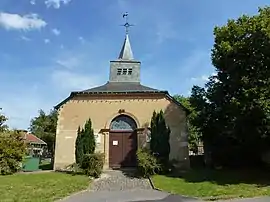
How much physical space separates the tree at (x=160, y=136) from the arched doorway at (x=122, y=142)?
1.91 meters

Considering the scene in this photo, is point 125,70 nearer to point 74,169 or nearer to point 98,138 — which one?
point 98,138

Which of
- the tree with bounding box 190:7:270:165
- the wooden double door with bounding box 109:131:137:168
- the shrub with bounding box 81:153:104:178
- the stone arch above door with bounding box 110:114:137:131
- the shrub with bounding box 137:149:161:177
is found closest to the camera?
the tree with bounding box 190:7:270:165

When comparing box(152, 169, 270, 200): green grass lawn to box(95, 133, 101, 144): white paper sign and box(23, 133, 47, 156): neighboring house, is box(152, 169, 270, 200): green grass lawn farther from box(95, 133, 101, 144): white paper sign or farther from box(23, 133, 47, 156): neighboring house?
box(23, 133, 47, 156): neighboring house

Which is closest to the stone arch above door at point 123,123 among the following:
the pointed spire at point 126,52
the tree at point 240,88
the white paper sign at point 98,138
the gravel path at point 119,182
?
the white paper sign at point 98,138

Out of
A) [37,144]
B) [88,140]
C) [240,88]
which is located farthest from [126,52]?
[37,144]

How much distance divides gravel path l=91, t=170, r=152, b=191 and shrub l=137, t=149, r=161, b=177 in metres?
0.71

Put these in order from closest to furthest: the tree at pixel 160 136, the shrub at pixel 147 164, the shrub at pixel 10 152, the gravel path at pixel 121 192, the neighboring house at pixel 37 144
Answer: the gravel path at pixel 121 192 → the shrub at pixel 147 164 → the shrub at pixel 10 152 → the tree at pixel 160 136 → the neighboring house at pixel 37 144

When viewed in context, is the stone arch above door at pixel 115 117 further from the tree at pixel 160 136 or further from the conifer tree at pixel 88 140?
the tree at pixel 160 136

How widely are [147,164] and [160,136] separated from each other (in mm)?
3472

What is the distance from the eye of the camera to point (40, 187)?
1633 centimetres

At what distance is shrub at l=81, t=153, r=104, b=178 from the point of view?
69.7 feet

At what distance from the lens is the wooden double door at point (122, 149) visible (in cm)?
2503

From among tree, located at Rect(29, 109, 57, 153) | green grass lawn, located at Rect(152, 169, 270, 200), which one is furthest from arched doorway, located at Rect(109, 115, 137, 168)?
tree, located at Rect(29, 109, 57, 153)

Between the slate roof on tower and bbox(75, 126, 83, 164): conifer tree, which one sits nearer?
bbox(75, 126, 83, 164): conifer tree
